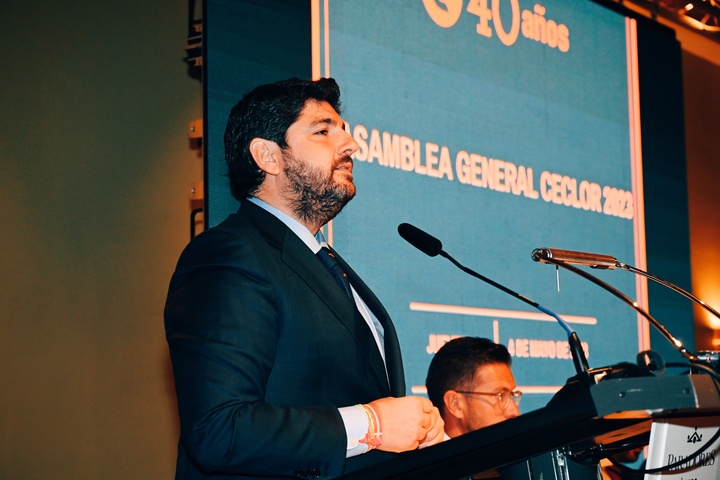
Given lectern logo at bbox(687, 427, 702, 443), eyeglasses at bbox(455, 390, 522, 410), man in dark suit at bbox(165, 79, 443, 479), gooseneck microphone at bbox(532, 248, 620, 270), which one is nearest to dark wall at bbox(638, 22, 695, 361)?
eyeglasses at bbox(455, 390, 522, 410)

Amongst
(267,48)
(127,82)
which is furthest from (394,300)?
(127,82)

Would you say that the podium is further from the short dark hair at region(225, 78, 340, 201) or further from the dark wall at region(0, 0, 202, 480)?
the dark wall at region(0, 0, 202, 480)

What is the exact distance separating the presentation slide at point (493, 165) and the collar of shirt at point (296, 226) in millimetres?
854

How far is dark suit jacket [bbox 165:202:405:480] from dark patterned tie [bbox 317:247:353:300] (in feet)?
0.17

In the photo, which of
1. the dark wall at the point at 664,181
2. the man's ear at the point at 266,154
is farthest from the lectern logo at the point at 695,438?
the dark wall at the point at 664,181

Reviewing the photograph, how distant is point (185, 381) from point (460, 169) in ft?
Result: 6.61

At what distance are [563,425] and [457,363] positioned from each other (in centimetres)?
188

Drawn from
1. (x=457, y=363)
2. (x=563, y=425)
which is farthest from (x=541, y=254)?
(x=457, y=363)

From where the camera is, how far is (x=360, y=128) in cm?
294

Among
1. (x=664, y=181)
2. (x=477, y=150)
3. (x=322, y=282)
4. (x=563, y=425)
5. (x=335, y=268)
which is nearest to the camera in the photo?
(x=563, y=425)

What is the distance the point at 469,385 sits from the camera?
3014 millimetres

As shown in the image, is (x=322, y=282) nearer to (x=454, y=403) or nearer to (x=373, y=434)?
(x=373, y=434)

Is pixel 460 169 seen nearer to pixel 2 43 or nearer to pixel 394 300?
pixel 394 300

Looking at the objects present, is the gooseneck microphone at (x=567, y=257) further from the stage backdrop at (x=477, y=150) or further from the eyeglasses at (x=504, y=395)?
the eyeglasses at (x=504, y=395)
